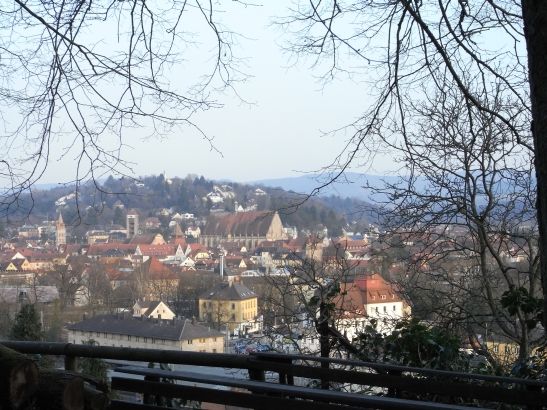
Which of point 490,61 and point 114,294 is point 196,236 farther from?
point 490,61

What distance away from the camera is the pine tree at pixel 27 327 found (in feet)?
44.9

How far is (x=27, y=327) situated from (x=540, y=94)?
13132 millimetres

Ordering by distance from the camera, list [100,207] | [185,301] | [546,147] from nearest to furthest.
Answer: [546,147] < [100,207] < [185,301]

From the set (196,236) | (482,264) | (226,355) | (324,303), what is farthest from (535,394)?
(196,236)

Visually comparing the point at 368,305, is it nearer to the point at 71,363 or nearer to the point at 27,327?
the point at 71,363

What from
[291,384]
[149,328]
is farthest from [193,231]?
[291,384]

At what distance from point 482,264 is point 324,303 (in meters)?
2.87

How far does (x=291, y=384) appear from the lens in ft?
12.7

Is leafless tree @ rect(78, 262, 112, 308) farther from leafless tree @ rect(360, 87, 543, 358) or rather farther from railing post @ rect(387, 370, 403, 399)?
railing post @ rect(387, 370, 403, 399)

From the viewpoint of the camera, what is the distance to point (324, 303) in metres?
5.42

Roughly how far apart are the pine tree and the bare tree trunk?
12.5 meters

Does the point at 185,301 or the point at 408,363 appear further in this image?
the point at 185,301

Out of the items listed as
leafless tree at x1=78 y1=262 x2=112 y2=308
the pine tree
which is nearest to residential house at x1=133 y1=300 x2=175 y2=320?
leafless tree at x1=78 y1=262 x2=112 y2=308

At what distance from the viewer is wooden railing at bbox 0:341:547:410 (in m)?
3.12
